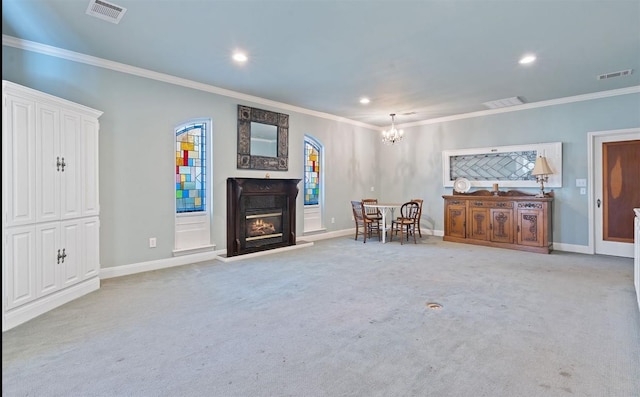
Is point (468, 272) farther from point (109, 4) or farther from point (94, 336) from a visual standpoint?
point (109, 4)

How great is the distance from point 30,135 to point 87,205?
37.6 inches

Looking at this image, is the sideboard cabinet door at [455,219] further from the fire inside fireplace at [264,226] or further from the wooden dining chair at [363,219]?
the fire inside fireplace at [264,226]

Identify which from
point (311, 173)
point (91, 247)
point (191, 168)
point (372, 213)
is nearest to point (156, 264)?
point (91, 247)

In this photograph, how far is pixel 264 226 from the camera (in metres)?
6.30

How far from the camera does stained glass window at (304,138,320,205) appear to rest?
743 centimetres

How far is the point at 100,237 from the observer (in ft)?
14.9

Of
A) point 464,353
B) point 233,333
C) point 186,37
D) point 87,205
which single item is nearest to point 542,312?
point 464,353

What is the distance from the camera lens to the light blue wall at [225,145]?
15.0 feet

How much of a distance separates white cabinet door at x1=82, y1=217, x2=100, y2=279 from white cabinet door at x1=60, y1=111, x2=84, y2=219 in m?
0.21

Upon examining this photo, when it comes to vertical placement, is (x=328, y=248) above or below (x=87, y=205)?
below

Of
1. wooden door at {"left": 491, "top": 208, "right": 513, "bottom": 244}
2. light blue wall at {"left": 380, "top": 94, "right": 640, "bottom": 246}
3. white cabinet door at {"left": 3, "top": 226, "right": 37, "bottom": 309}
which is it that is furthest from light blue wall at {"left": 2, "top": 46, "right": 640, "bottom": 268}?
white cabinet door at {"left": 3, "top": 226, "right": 37, "bottom": 309}

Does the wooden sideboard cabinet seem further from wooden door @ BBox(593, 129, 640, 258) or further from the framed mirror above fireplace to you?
the framed mirror above fireplace

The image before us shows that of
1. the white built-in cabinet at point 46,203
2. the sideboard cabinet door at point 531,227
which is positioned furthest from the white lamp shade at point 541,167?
the white built-in cabinet at point 46,203

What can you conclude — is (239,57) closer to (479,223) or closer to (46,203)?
(46,203)
